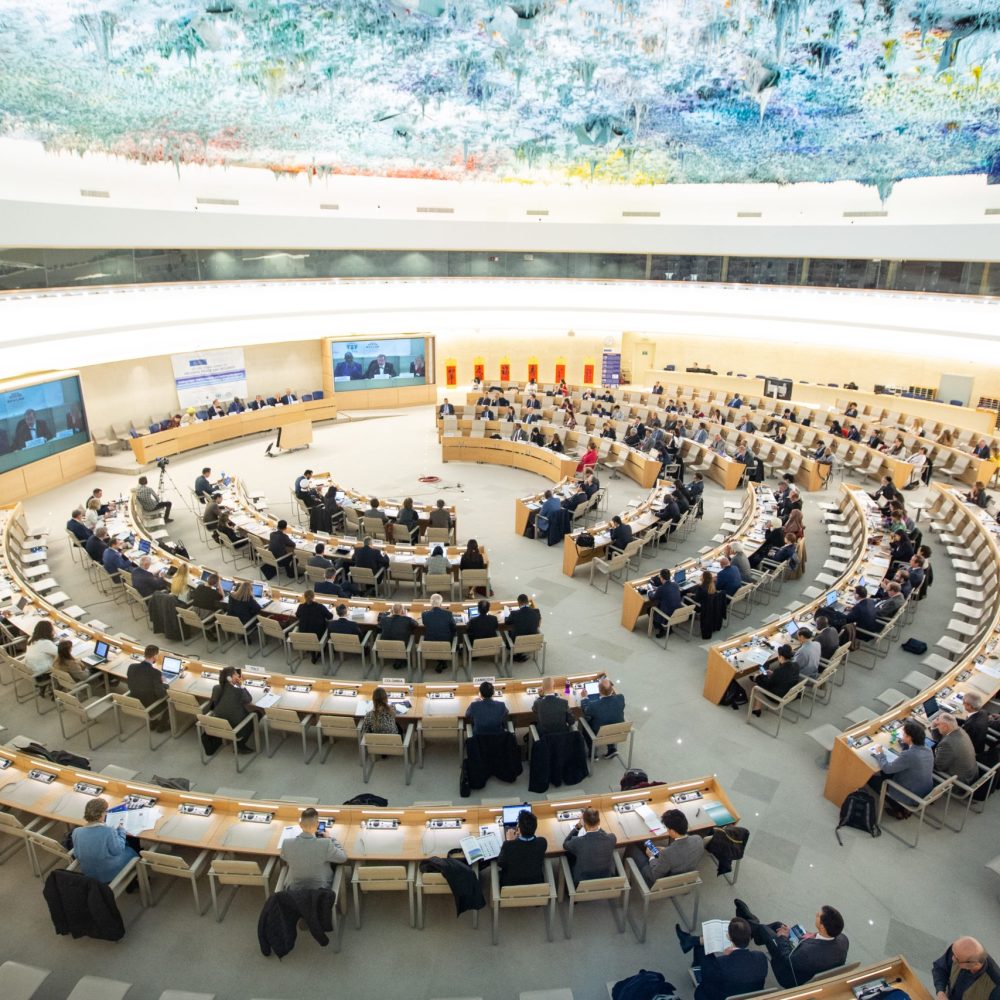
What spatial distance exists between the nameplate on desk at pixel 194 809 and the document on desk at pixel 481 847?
2392 mm

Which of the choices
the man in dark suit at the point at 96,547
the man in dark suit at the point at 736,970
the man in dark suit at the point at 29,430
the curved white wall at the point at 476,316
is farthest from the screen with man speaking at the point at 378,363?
the man in dark suit at the point at 736,970

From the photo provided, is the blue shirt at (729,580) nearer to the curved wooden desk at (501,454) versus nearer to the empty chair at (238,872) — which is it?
the curved wooden desk at (501,454)

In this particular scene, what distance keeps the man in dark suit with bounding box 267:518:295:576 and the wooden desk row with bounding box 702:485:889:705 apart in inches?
288

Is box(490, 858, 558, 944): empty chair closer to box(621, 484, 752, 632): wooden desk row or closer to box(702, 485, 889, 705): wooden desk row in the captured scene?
box(702, 485, 889, 705): wooden desk row

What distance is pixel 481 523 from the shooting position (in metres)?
15.6

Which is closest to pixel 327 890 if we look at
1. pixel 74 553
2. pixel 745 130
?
pixel 74 553

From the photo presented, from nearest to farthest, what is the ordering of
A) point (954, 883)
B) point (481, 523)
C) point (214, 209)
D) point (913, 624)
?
point (954, 883), point (913, 624), point (481, 523), point (214, 209)

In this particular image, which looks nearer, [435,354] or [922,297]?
[922,297]

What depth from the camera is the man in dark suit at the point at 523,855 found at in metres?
5.85

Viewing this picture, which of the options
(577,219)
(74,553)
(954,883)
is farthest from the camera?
(577,219)

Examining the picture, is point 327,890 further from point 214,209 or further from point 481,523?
point 214,209

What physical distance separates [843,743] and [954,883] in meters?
1.49

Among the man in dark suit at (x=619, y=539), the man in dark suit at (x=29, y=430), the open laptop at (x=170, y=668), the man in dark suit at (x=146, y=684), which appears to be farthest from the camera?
the man in dark suit at (x=29, y=430)

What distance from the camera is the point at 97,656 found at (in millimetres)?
8922
